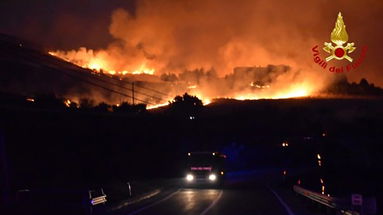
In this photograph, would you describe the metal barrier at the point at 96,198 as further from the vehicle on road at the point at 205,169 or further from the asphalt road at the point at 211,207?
the vehicle on road at the point at 205,169

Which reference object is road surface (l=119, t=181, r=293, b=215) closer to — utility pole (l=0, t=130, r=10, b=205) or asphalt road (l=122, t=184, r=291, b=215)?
asphalt road (l=122, t=184, r=291, b=215)

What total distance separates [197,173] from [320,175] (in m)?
22.2

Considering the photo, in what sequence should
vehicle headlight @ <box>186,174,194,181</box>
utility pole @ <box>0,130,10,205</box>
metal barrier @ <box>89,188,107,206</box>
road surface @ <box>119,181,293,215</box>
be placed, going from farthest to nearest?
vehicle headlight @ <box>186,174,194,181</box>
road surface @ <box>119,181,293,215</box>
utility pole @ <box>0,130,10,205</box>
metal barrier @ <box>89,188,107,206</box>

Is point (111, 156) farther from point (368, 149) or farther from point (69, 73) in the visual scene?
point (69, 73)

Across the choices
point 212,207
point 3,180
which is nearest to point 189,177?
point 212,207

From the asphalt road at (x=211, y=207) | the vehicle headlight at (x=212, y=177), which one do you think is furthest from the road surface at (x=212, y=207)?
the vehicle headlight at (x=212, y=177)

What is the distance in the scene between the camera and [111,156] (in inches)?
2415

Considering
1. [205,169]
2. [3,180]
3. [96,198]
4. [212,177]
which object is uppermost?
[205,169]

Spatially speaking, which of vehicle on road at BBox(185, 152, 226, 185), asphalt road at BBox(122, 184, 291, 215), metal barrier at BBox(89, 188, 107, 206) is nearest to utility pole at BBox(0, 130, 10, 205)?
metal barrier at BBox(89, 188, 107, 206)

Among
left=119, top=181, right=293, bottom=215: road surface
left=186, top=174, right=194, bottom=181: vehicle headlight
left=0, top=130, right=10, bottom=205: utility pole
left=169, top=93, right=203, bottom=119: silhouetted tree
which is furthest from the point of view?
left=169, top=93, right=203, bottom=119: silhouetted tree

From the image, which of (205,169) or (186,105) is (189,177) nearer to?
(205,169)

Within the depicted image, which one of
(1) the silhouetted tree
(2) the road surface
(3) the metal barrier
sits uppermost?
(1) the silhouetted tree

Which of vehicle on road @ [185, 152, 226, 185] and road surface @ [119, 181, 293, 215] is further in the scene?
vehicle on road @ [185, 152, 226, 185]

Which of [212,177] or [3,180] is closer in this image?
[3,180]
